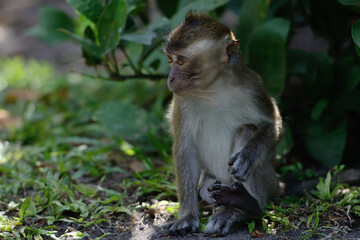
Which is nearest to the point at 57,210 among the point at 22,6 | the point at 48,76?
the point at 48,76

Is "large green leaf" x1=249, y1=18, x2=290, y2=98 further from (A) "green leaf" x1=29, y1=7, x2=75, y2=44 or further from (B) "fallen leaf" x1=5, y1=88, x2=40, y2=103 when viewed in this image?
(B) "fallen leaf" x1=5, y1=88, x2=40, y2=103

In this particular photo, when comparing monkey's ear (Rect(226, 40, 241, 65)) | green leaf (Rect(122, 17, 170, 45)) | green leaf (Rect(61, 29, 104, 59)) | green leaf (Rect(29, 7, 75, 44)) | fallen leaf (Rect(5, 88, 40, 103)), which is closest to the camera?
monkey's ear (Rect(226, 40, 241, 65))

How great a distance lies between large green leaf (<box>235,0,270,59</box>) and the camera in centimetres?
567

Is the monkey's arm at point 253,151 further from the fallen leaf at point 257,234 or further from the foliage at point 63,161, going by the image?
the foliage at point 63,161

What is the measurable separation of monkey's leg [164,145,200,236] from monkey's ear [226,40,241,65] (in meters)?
0.83

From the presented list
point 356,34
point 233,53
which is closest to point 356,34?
point 356,34

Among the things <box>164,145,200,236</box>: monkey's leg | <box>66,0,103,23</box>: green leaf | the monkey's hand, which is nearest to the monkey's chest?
<box>164,145,200,236</box>: monkey's leg

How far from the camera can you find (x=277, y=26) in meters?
5.38

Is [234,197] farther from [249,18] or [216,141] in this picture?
[249,18]

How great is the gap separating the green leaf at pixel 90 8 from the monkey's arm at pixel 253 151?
2031 mm

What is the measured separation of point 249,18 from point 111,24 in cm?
157

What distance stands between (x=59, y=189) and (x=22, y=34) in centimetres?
761

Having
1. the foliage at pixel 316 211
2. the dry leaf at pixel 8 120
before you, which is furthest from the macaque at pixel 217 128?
the dry leaf at pixel 8 120

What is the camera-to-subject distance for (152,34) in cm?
508
